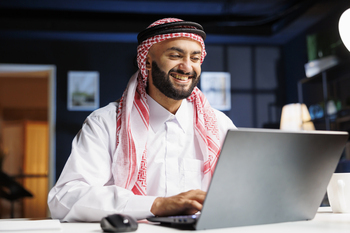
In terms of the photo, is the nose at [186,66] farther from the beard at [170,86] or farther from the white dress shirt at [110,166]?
the white dress shirt at [110,166]

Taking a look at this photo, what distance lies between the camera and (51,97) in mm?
5465

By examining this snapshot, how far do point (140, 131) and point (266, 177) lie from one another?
902 millimetres

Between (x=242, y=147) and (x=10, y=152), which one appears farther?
(x=10, y=152)

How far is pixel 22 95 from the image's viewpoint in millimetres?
8531

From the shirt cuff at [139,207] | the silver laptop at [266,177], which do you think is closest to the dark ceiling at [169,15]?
the shirt cuff at [139,207]

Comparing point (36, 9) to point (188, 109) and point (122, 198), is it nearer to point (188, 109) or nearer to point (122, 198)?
point (188, 109)

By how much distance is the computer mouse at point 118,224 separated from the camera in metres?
0.88

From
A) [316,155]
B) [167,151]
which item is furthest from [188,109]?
[316,155]

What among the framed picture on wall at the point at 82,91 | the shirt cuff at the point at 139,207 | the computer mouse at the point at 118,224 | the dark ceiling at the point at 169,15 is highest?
the dark ceiling at the point at 169,15

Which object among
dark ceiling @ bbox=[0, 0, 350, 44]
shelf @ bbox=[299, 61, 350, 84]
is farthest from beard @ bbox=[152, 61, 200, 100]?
dark ceiling @ bbox=[0, 0, 350, 44]

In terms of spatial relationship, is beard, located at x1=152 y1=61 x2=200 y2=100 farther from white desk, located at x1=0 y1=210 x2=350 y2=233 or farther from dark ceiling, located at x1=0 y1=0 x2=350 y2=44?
dark ceiling, located at x1=0 y1=0 x2=350 y2=44

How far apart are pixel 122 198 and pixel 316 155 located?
0.64 m

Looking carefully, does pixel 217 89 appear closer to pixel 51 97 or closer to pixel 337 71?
pixel 337 71

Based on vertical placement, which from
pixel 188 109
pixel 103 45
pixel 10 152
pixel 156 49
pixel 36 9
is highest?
pixel 36 9
